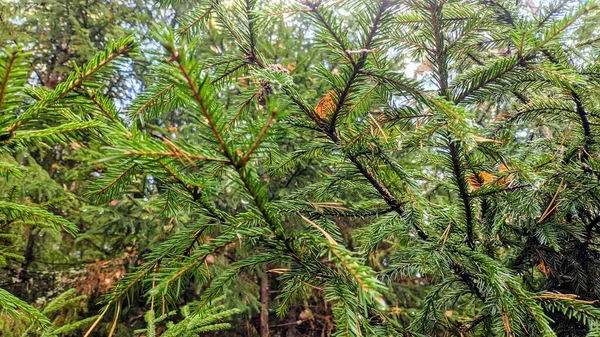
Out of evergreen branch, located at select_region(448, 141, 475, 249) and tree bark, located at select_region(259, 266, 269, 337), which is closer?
evergreen branch, located at select_region(448, 141, 475, 249)

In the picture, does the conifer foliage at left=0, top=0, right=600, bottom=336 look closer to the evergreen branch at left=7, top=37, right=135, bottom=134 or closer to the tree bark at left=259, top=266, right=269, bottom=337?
the evergreen branch at left=7, top=37, right=135, bottom=134

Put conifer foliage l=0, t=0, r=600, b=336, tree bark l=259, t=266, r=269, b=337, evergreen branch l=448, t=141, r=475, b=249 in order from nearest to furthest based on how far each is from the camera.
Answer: conifer foliage l=0, t=0, r=600, b=336 < evergreen branch l=448, t=141, r=475, b=249 < tree bark l=259, t=266, r=269, b=337

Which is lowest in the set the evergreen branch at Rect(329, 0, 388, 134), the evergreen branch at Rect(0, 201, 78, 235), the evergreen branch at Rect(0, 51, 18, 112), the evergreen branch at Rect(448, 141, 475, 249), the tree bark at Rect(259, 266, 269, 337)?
the tree bark at Rect(259, 266, 269, 337)

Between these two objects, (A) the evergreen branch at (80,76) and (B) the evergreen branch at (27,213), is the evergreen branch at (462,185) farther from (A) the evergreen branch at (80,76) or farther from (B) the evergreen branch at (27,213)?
(B) the evergreen branch at (27,213)

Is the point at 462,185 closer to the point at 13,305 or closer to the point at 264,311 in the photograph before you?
the point at 13,305

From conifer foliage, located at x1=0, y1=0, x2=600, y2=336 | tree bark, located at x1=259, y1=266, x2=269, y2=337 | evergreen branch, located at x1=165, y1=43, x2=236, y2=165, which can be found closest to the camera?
evergreen branch, located at x1=165, y1=43, x2=236, y2=165

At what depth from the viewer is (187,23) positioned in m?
1.14

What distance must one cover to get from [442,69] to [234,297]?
9.34 feet

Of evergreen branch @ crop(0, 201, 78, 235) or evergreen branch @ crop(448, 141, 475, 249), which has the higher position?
evergreen branch @ crop(0, 201, 78, 235)

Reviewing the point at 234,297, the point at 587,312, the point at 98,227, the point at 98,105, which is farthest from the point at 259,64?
the point at 98,227

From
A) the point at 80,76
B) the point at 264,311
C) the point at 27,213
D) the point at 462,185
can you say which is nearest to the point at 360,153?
the point at 462,185

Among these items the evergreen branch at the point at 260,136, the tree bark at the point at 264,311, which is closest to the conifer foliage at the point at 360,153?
the evergreen branch at the point at 260,136

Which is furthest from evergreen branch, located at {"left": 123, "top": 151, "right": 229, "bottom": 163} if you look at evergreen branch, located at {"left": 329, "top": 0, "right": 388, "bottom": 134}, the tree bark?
the tree bark

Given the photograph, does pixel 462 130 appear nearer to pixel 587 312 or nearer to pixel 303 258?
pixel 303 258
